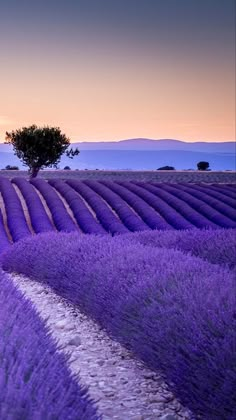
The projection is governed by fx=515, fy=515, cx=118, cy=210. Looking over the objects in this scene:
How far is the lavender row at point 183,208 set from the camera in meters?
15.0

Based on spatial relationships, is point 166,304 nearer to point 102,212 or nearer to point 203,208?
point 102,212

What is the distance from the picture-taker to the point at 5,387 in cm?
212

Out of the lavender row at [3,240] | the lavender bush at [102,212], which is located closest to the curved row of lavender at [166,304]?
the lavender row at [3,240]

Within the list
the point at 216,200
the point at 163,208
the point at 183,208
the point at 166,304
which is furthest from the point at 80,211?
the point at 166,304

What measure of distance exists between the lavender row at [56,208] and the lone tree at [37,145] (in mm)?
12905

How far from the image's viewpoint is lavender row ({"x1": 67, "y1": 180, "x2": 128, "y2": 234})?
45.5 ft

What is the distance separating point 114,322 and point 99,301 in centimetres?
65

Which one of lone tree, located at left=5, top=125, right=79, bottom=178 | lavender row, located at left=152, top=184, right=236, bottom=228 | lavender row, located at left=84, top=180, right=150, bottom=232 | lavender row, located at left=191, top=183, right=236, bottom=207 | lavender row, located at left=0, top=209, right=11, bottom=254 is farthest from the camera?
lone tree, located at left=5, top=125, right=79, bottom=178

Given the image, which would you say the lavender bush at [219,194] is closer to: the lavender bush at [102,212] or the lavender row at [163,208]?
the lavender row at [163,208]

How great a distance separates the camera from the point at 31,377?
7.45 feet

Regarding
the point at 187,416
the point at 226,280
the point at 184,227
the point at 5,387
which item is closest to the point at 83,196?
the point at 184,227

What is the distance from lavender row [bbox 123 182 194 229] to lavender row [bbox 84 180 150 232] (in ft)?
3.05

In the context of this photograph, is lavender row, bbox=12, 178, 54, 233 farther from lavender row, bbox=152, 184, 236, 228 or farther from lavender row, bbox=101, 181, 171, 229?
lavender row, bbox=152, 184, 236, 228

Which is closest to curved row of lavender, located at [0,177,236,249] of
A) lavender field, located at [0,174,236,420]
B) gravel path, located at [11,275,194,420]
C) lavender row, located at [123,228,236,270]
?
lavender row, located at [123,228,236,270]
